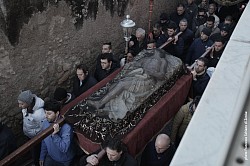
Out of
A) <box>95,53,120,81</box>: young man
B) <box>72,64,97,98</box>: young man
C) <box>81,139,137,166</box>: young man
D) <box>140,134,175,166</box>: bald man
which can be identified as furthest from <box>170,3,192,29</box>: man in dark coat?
<box>81,139,137,166</box>: young man

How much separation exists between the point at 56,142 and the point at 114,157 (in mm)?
773

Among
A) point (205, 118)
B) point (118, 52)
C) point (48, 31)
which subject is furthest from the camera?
point (118, 52)

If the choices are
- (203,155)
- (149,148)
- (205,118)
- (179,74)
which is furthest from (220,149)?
(179,74)

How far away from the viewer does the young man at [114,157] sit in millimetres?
3291

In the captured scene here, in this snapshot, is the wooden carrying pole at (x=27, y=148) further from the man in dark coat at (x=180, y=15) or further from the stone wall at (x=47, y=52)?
the man in dark coat at (x=180, y=15)

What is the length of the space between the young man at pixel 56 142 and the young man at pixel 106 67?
159cm

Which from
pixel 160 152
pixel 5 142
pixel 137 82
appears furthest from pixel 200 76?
pixel 5 142

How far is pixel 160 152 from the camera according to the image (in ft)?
12.0

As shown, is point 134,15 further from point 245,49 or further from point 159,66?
point 245,49

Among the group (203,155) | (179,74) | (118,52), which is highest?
(203,155)

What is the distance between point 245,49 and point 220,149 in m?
0.95

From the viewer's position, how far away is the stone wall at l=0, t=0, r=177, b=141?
478 cm

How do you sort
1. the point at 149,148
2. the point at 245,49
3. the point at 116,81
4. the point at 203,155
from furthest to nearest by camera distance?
1. the point at 116,81
2. the point at 149,148
3. the point at 245,49
4. the point at 203,155

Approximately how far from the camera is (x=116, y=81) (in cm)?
480
